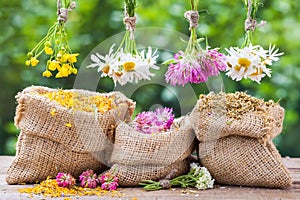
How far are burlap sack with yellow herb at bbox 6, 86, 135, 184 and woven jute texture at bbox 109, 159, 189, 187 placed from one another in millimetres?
78

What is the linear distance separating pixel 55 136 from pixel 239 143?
452 millimetres

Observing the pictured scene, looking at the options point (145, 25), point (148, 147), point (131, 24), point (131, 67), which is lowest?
point (148, 147)

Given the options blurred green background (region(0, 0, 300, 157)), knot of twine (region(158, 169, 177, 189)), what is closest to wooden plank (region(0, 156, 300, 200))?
knot of twine (region(158, 169, 177, 189))

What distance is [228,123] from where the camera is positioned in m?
1.38

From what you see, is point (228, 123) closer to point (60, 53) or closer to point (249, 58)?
point (249, 58)

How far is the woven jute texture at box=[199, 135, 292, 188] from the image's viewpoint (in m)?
1.39

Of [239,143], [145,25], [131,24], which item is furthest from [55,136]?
[145,25]

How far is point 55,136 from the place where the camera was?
1.39 m

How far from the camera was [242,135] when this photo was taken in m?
1.39

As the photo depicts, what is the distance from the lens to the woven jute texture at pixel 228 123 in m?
1.37

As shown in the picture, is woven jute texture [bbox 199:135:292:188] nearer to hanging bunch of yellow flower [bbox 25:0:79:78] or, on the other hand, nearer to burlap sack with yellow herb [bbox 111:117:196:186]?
burlap sack with yellow herb [bbox 111:117:196:186]

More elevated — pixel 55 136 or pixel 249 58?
pixel 249 58

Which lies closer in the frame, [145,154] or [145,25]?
[145,154]

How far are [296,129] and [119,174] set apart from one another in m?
1.18
